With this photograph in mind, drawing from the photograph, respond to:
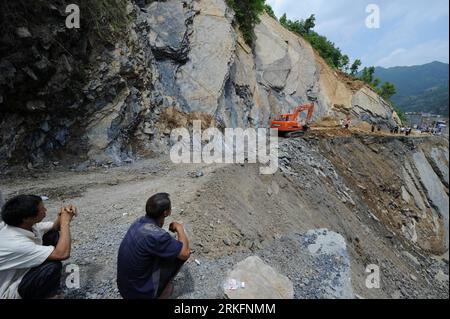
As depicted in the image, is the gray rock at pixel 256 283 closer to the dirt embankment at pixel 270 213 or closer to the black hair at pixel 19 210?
the dirt embankment at pixel 270 213

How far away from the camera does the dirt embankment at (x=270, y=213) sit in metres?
4.75

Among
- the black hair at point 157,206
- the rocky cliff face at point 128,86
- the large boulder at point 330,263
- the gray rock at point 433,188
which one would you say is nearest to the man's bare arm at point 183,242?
the black hair at point 157,206

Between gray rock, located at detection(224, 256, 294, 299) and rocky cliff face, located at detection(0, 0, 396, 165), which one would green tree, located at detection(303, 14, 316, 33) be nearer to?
rocky cliff face, located at detection(0, 0, 396, 165)

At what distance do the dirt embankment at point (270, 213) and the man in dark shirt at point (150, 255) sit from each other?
77cm

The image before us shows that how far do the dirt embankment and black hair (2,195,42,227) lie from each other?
4.49 ft

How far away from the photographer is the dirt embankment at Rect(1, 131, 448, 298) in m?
4.75

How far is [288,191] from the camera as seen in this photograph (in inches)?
370

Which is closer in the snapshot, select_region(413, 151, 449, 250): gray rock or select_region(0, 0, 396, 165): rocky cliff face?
select_region(0, 0, 396, 165): rocky cliff face

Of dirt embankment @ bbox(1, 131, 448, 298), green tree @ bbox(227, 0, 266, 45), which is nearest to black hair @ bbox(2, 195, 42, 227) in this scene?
dirt embankment @ bbox(1, 131, 448, 298)

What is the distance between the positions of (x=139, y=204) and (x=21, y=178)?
3.91 meters

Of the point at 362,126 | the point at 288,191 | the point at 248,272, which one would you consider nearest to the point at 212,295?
the point at 248,272

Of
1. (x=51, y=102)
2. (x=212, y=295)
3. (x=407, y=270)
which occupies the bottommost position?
(x=407, y=270)

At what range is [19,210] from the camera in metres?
2.88
